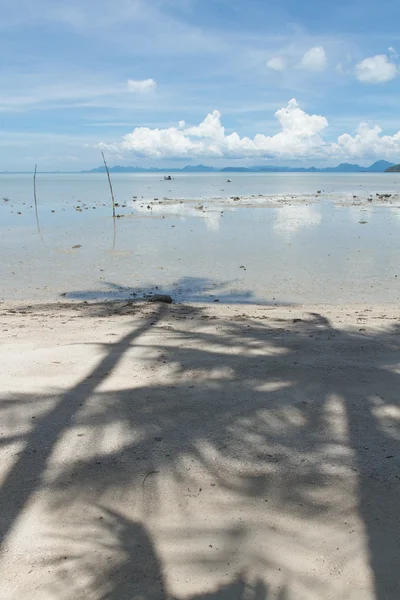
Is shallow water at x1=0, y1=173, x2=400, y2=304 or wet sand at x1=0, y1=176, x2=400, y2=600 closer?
wet sand at x1=0, y1=176, x2=400, y2=600

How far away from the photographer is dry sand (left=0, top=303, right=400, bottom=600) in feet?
8.60

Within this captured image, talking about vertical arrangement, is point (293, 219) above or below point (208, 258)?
above

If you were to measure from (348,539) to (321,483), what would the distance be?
1.77 ft

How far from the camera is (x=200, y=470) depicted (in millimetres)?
3529

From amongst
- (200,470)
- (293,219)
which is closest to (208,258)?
(293,219)

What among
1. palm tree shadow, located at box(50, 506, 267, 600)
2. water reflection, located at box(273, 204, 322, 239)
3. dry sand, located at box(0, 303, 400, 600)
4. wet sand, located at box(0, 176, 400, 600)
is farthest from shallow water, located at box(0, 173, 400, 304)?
palm tree shadow, located at box(50, 506, 267, 600)

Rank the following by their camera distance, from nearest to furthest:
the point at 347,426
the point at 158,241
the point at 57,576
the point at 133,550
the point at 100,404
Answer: the point at 57,576
the point at 133,550
the point at 347,426
the point at 100,404
the point at 158,241

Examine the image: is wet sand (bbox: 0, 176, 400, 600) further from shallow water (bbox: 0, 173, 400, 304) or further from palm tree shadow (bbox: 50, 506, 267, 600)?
shallow water (bbox: 0, 173, 400, 304)

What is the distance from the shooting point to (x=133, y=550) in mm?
2770

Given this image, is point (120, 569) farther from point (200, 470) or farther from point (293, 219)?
point (293, 219)

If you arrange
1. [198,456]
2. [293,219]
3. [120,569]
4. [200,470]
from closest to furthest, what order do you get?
[120,569] < [200,470] < [198,456] < [293,219]

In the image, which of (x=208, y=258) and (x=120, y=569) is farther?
(x=208, y=258)

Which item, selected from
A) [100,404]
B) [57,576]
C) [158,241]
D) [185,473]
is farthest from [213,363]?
[158,241]

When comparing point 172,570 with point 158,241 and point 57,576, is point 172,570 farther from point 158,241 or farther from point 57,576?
point 158,241
